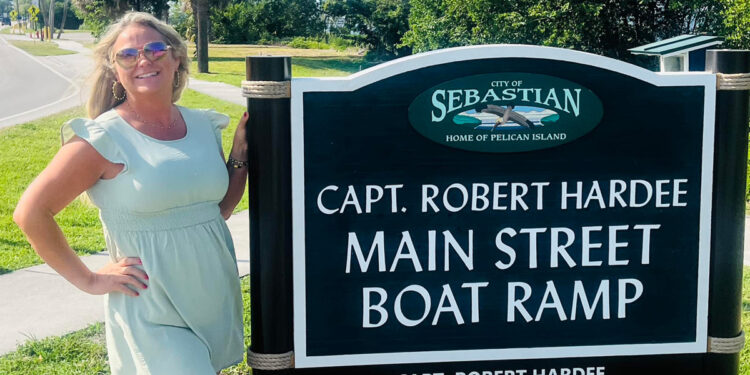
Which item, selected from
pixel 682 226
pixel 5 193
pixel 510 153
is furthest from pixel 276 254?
pixel 5 193

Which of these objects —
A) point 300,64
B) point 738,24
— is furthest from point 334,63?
point 738,24

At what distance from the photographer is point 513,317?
9.43ft

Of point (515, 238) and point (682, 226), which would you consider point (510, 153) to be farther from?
point (682, 226)

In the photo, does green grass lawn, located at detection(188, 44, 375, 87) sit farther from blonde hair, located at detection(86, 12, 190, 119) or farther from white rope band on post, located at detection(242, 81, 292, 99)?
white rope band on post, located at detection(242, 81, 292, 99)

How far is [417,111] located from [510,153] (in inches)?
12.6

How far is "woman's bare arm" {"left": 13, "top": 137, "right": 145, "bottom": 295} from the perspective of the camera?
254cm

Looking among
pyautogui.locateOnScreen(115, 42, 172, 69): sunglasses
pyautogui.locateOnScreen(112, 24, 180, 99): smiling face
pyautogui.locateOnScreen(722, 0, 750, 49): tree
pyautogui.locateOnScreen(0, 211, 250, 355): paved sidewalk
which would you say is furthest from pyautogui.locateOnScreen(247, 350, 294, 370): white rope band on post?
pyautogui.locateOnScreen(722, 0, 750, 49): tree

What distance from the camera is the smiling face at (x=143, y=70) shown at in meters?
2.69

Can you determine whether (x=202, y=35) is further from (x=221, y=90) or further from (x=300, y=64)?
(x=221, y=90)

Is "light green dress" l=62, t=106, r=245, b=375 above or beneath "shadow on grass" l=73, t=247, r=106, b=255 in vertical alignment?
above

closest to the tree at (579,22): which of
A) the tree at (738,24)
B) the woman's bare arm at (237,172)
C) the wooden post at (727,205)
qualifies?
the tree at (738,24)

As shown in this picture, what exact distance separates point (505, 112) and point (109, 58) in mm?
1235

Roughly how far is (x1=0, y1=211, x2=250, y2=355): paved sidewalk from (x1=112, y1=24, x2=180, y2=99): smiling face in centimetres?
254

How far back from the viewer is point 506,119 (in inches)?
109
